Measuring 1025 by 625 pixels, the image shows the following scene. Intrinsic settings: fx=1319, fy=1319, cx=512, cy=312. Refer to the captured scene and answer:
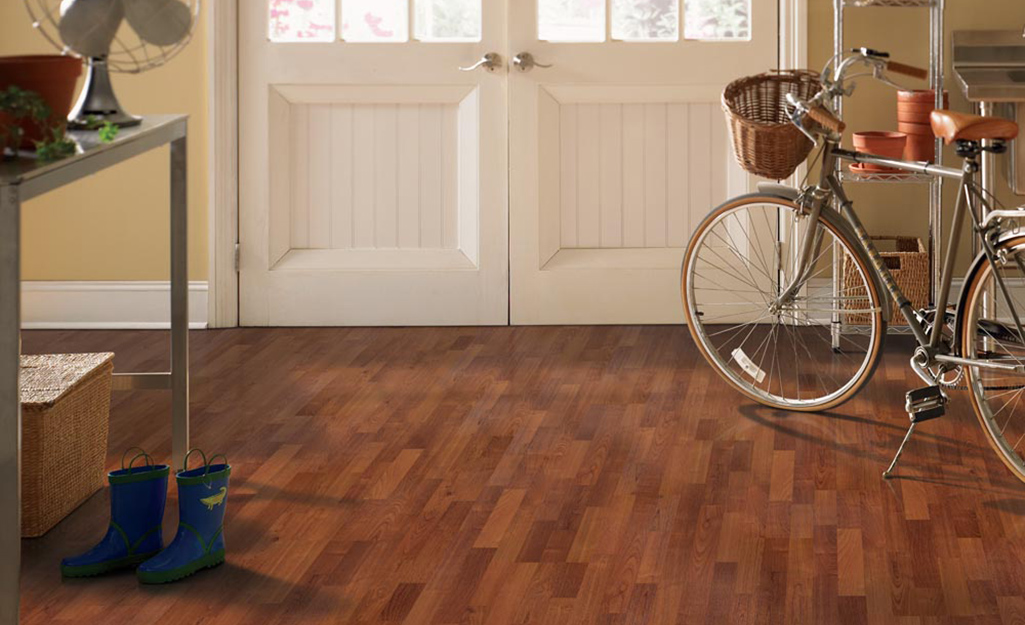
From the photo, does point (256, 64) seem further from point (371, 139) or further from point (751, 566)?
point (751, 566)

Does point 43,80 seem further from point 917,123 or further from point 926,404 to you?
point 917,123

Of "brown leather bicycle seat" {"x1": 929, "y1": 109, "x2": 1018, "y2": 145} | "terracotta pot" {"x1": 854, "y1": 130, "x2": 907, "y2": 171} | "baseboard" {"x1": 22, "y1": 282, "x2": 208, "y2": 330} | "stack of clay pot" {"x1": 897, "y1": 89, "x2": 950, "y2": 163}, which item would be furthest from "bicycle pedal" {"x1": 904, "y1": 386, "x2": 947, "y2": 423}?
"baseboard" {"x1": 22, "y1": 282, "x2": 208, "y2": 330}

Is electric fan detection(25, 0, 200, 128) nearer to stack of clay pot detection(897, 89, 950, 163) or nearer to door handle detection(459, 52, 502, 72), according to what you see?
door handle detection(459, 52, 502, 72)

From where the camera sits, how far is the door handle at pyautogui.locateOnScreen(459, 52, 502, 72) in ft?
15.0

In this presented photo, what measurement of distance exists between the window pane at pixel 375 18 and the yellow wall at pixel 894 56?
1.42 m

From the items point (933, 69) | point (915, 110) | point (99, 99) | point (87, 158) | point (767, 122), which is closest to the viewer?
point (87, 158)

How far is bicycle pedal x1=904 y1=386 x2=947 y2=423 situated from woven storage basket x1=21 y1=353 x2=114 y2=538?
1811 mm

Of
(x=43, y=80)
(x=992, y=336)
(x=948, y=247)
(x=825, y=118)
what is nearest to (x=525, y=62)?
(x=825, y=118)

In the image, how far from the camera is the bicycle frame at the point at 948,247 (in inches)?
112

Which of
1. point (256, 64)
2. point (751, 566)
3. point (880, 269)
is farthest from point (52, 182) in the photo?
point (256, 64)

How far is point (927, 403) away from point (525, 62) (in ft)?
6.85

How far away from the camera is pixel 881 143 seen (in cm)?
388

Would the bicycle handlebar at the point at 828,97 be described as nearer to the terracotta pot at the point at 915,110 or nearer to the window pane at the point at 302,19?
the terracotta pot at the point at 915,110

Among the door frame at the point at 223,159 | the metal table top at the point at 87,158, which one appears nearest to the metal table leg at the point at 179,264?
the metal table top at the point at 87,158
